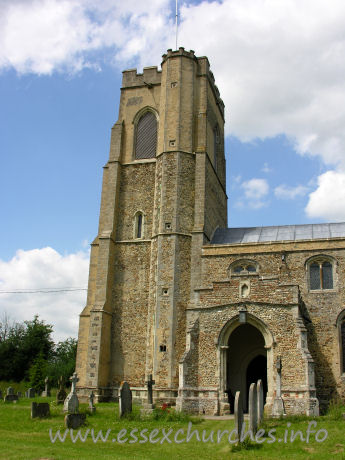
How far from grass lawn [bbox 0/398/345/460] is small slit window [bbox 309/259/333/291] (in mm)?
7806

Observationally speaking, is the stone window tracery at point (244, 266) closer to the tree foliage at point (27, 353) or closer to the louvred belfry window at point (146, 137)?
the louvred belfry window at point (146, 137)

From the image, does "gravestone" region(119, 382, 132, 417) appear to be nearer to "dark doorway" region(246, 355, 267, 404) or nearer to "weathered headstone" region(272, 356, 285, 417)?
"weathered headstone" region(272, 356, 285, 417)

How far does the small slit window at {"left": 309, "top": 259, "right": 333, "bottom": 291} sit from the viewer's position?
940 inches

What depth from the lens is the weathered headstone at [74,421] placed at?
14906mm

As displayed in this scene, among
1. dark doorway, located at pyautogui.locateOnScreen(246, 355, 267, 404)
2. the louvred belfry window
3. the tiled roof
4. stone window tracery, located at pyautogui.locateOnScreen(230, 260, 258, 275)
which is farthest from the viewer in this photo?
the louvred belfry window

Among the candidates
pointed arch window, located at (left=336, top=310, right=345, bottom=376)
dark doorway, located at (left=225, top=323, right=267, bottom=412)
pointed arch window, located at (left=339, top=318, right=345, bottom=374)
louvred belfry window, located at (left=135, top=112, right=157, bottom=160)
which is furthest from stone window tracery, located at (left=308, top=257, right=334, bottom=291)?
louvred belfry window, located at (left=135, top=112, right=157, bottom=160)

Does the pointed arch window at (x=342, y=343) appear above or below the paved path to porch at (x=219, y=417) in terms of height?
above

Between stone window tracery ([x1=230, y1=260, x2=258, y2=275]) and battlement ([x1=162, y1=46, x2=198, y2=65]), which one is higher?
battlement ([x1=162, y1=46, x2=198, y2=65])

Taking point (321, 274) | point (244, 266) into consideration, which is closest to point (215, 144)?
point (244, 266)

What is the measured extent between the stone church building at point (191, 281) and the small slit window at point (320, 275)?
0.16ft

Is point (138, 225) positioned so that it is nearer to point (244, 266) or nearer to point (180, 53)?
point (244, 266)

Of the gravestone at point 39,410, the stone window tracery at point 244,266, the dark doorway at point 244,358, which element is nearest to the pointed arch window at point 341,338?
the dark doorway at point 244,358

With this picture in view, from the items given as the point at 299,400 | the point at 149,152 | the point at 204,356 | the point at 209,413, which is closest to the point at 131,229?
the point at 149,152

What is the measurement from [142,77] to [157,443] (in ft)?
79.0
